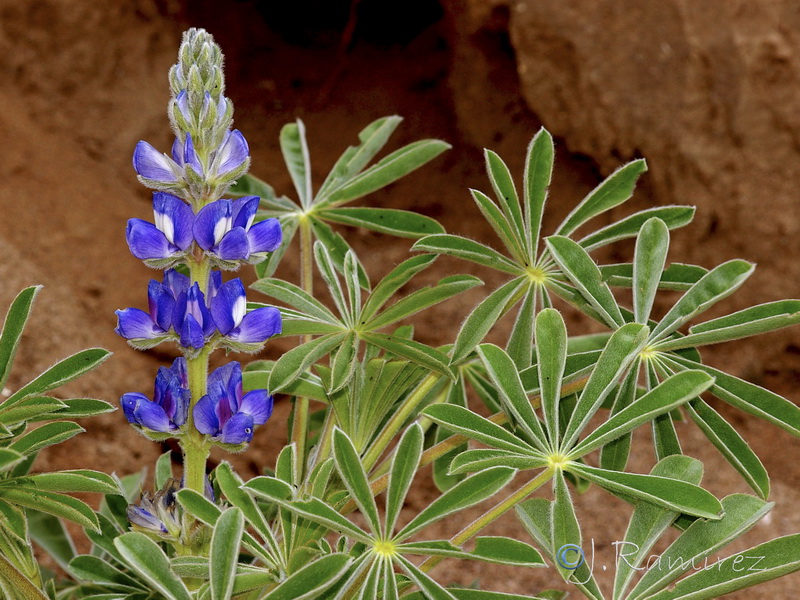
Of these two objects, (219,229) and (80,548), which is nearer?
(219,229)

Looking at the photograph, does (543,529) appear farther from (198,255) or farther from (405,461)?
(198,255)

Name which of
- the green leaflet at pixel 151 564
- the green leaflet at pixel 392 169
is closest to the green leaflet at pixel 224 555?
the green leaflet at pixel 151 564

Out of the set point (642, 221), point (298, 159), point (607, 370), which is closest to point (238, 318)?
point (607, 370)

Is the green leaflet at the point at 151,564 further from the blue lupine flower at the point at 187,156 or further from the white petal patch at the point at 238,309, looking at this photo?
the blue lupine flower at the point at 187,156

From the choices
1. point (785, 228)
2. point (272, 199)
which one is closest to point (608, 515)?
point (785, 228)

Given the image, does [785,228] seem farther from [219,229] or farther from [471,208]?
[219,229]
